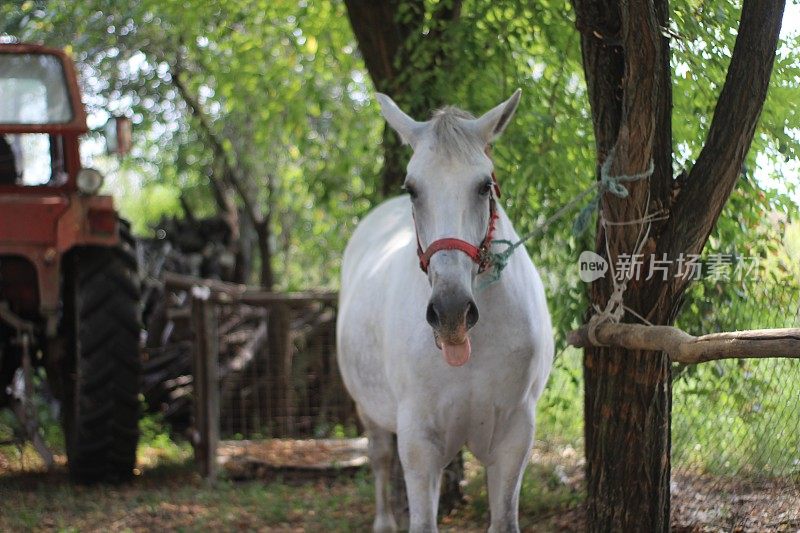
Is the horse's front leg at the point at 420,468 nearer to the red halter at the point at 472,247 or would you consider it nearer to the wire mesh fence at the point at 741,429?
the red halter at the point at 472,247

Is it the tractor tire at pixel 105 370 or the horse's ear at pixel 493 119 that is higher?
the horse's ear at pixel 493 119

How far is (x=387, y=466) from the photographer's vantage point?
18.8ft

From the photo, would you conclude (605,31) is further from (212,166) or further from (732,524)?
(212,166)

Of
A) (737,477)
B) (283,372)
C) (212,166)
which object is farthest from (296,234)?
(737,477)

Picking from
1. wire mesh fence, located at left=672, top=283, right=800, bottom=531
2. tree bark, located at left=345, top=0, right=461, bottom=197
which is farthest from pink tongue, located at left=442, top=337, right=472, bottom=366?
tree bark, located at left=345, top=0, right=461, bottom=197

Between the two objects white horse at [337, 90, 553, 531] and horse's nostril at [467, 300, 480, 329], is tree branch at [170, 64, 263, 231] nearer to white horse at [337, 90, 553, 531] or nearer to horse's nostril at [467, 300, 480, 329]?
white horse at [337, 90, 553, 531]

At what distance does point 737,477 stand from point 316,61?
16.0 feet

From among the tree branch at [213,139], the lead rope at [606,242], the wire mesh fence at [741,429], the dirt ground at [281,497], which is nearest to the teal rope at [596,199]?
the lead rope at [606,242]

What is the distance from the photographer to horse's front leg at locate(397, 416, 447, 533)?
392cm

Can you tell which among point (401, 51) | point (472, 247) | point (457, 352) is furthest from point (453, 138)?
point (401, 51)

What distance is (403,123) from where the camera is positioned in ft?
12.8

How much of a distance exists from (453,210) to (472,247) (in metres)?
0.14

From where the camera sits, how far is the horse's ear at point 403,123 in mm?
3871

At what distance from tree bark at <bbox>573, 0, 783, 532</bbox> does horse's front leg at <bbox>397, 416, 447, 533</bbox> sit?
1.96 feet
